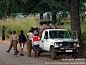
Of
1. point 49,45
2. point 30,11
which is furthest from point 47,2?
point 49,45

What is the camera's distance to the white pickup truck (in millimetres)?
13648

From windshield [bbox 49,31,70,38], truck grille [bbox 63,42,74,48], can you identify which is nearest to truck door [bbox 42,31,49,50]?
windshield [bbox 49,31,70,38]

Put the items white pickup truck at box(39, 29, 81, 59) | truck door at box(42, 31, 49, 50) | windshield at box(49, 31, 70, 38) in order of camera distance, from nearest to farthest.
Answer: white pickup truck at box(39, 29, 81, 59) < truck door at box(42, 31, 49, 50) < windshield at box(49, 31, 70, 38)

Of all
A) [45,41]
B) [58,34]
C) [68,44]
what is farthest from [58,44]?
[58,34]

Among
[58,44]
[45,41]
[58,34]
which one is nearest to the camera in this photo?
[58,44]

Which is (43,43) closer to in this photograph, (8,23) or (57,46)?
(57,46)

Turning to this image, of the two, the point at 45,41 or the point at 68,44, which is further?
the point at 45,41

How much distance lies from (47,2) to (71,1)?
23113 mm

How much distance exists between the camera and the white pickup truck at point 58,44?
13.6 meters

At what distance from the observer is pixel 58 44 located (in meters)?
13.7

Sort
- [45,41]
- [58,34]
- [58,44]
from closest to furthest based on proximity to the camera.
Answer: [58,44] → [45,41] → [58,34]

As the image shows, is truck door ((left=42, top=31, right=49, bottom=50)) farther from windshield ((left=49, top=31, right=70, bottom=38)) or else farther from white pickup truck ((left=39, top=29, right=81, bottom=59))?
windshield ((left=49, top=31, right=70, bottom=38))

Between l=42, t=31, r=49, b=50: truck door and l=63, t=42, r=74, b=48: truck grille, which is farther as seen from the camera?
l=42, t=31, r=49, b=50: truck door

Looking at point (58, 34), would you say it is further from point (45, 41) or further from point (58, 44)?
point (58, 44)
